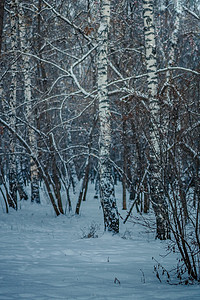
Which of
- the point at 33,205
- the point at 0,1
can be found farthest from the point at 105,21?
the point at 33,205

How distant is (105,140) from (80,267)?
3672mm

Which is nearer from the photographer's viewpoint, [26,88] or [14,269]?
[14,269]

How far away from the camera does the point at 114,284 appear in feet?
11.7

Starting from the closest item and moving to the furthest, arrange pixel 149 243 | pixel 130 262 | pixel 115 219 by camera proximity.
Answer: pixel 130 262, pixel 149 243, pixel 115 219

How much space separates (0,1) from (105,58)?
320 centimetres

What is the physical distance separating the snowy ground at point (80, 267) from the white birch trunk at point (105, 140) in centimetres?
51

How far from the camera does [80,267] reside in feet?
14.2

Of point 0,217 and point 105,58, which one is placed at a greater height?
point 105,58

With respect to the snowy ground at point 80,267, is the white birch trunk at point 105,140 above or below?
above

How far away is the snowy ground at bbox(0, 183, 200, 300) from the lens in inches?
126

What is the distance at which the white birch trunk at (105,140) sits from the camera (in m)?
7.32

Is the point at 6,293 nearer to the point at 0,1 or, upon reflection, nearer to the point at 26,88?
the point at 0,1

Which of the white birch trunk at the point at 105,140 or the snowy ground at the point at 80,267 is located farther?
the white birch trunk at the point at 105,140

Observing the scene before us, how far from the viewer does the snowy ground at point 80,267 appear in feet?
10.5
